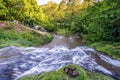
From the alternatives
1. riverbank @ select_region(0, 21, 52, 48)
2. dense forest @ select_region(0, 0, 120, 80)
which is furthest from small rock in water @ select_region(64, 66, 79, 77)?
riverbank @ select_region(0, 21, 52, 48)

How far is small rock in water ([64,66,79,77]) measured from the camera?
A: 515 inches

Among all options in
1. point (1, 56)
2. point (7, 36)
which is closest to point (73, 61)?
point (1, 56)

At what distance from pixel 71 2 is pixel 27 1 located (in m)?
48.2

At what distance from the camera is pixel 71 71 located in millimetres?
13234

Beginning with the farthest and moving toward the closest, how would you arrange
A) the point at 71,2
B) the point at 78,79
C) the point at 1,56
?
the point at 71,2, the point at 1,56, the point at 78,79

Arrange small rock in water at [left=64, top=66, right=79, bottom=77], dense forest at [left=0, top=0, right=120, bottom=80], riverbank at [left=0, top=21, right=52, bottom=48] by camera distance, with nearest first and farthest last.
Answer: small rock in water at [left=64, top=66, right=79, bottom=77] < dense forest at [left=0, top=0, right=120, bottom=80] < riverbank at [left=0, top=21, right=52, bottom=48]

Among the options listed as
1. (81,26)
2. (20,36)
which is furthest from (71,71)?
(81,26)

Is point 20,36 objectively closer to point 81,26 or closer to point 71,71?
point 81,26

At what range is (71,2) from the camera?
10275 cm

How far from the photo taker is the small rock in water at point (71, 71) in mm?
13070

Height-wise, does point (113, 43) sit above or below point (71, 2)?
below

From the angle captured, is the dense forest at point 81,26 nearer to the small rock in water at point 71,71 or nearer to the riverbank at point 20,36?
the riverbank at point 20,36

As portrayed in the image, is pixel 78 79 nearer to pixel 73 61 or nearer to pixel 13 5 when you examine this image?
pixel 73 61

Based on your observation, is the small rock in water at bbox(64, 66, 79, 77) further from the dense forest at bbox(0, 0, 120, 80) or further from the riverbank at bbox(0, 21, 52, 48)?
the riverbank at bbox(0, 21, 52, 48)
